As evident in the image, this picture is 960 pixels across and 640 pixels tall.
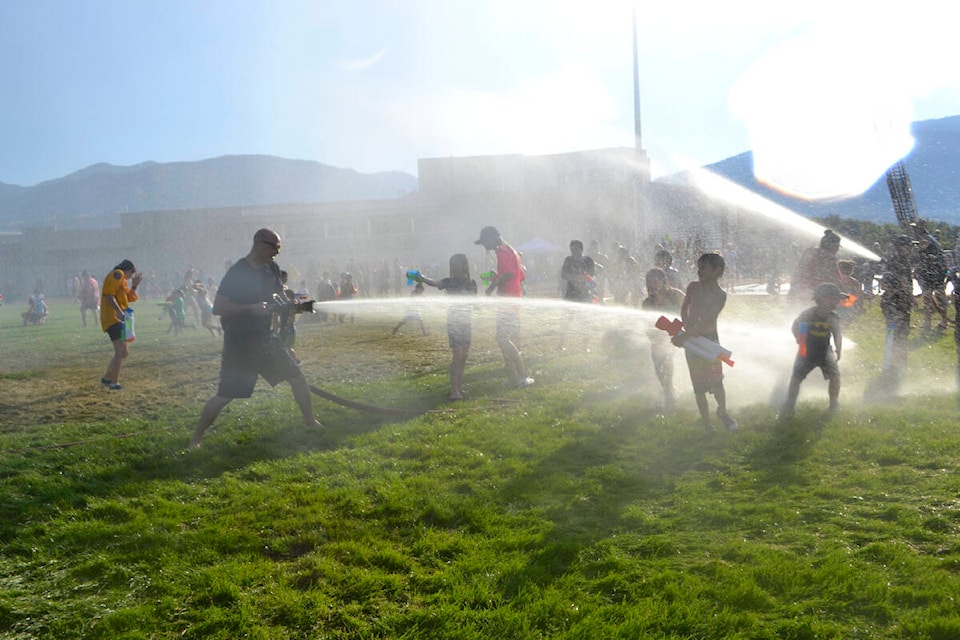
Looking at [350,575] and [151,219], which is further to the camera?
[151,219]

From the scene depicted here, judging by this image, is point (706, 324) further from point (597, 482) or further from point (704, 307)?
point (597, 482)

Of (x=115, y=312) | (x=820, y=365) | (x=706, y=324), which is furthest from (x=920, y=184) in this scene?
(x=115, y=312)

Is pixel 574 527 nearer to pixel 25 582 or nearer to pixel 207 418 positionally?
pixel 25 582

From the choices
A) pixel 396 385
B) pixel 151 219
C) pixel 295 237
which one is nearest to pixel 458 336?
pixel 396 385

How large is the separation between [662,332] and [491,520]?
14.0 ft

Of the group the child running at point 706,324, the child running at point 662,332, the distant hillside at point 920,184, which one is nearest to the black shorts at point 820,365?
the child running at point 706,324

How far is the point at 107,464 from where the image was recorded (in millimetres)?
6695

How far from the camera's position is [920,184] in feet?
156

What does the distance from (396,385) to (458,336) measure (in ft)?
5.91

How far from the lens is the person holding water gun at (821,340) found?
775 cm

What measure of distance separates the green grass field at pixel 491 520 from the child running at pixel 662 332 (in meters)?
0.36

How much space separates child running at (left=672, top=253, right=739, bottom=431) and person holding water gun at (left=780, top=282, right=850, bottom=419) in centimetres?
92

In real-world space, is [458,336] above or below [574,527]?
above

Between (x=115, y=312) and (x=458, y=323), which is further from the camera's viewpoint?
(x=115, y=312)
